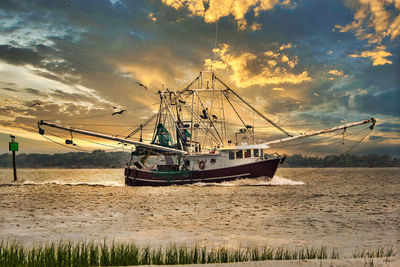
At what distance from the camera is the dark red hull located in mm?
41531

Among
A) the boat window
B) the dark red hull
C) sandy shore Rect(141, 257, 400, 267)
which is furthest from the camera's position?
the boat window

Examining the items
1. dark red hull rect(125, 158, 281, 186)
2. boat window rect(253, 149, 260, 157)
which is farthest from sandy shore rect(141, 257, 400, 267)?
boat window rect(253, 149, 260, 157)

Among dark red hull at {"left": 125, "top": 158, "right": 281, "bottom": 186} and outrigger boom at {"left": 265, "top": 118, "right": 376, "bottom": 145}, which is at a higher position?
outrigger boom at {"left": 265, "top": 118, "right": 376, "bottom": 145}

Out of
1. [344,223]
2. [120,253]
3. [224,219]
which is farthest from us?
[224,219]

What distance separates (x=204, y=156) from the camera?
4334 cm

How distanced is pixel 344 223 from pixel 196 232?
760 cm

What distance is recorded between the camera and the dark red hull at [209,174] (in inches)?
1635

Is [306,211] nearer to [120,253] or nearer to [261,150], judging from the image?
[120,253]

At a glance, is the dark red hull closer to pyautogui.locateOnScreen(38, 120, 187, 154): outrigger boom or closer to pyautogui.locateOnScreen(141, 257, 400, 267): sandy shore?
pyautogui.locateOnScreen(38, 120, 187, 154): outrigger boom

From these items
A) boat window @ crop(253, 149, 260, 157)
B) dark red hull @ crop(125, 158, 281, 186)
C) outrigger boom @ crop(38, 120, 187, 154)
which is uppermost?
outrigger boom @ crop(38, 120, 187, 154)

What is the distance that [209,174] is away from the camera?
42469 millimetres

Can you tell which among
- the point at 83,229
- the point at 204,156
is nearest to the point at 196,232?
the point at 83,229

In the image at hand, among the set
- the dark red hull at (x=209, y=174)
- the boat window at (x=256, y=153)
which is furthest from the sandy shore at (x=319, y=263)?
the boat window at (x=256, y=153)

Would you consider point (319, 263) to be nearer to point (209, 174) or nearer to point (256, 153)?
point (209, 174)
